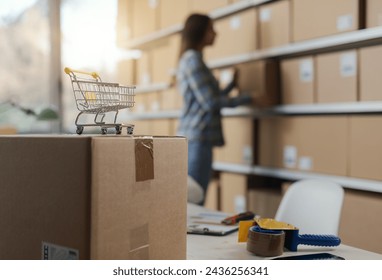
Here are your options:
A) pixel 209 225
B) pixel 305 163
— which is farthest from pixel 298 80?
pixel 209 225

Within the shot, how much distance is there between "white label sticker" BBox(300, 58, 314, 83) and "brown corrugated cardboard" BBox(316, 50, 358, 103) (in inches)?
1.9

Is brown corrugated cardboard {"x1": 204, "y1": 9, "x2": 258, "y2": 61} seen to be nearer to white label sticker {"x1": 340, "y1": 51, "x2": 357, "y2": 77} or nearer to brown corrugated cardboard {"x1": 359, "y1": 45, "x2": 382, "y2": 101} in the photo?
white label sticker {"x1": 340, "y1": 51, "x2": 357, "y2": 77}

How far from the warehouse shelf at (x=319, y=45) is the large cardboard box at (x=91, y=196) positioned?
1526 mm

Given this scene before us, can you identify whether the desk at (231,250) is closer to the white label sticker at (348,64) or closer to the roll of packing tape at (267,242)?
the roll of packing tape at (267,242)

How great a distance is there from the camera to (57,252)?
0.75m

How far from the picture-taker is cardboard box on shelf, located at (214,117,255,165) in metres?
2.82

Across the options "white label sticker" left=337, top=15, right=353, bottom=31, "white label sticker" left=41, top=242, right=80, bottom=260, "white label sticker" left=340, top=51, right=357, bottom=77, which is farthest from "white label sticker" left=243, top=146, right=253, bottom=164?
"white label sticker" left=41, top=242, right=80, bottom=260

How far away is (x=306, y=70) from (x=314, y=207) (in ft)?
3.63

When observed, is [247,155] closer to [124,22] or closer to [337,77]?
[337,77]

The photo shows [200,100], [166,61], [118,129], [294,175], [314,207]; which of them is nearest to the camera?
[118,129]

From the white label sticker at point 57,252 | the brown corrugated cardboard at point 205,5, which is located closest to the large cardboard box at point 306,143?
the brown corrugated cardboard at point 205,5

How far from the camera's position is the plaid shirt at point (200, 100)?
262cm

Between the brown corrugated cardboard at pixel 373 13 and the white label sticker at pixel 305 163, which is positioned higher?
the brown corrugated cardboard at pixel 373 13
